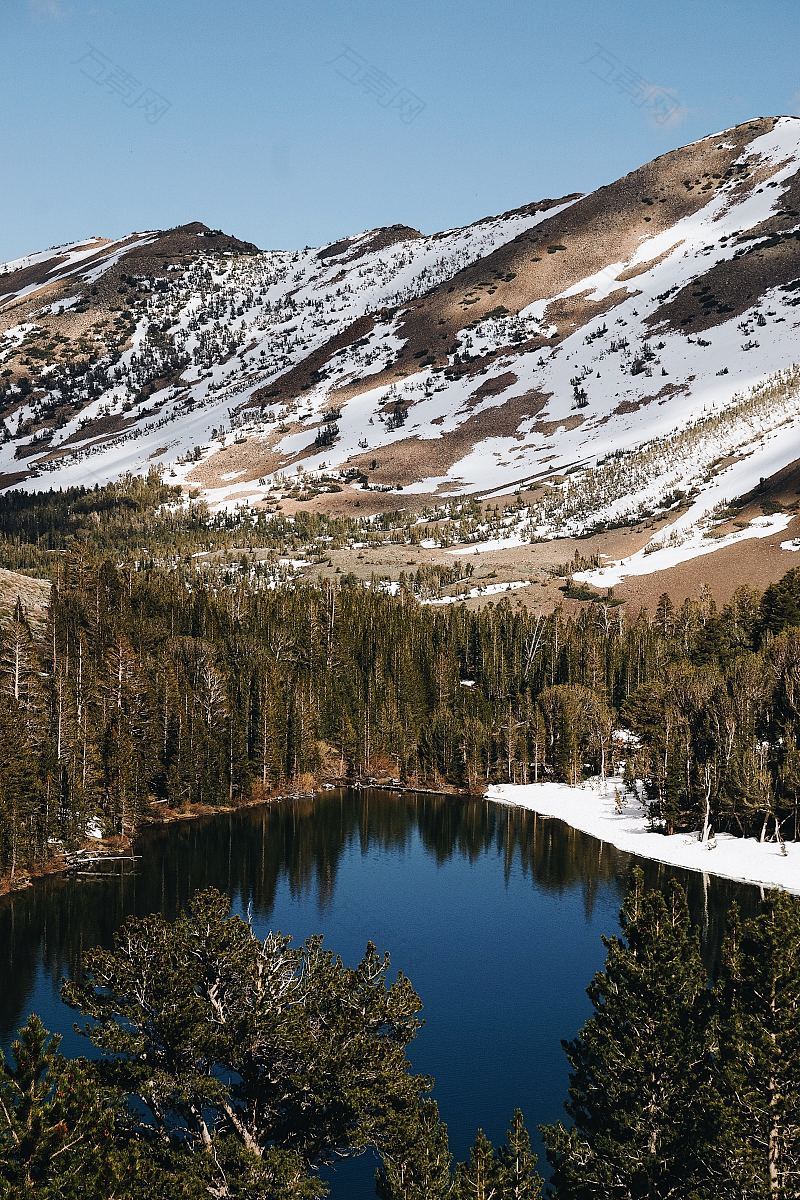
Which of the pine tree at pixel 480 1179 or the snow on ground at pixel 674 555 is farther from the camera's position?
the snow on ground at pixel 674 555

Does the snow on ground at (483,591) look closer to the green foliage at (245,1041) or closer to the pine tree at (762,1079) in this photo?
the green foliage at (245,1041)

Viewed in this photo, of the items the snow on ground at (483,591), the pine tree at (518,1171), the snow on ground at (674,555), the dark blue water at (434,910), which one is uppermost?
the snow on ground at (674,555)

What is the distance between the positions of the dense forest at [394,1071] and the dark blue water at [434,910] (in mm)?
10939

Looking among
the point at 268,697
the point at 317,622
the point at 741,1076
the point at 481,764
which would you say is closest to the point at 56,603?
the point at 268,697

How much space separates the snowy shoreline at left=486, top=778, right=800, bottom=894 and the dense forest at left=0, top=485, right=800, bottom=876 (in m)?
1.87

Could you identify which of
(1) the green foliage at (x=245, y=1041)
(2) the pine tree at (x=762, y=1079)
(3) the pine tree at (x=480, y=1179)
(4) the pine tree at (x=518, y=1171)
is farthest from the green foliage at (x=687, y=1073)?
(1) the green foliage at (x=245, y=1041)

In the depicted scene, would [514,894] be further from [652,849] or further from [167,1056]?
[167,1056]

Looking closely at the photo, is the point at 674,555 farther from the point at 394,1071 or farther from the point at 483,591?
the point at 394,1071

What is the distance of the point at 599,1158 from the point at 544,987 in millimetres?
27024

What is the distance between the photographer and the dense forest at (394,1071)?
2711 cm

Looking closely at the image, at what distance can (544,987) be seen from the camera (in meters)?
56.2

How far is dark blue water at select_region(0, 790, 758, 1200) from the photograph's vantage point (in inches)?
1887

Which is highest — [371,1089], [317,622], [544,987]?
[317,622]

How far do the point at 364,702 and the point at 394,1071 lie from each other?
86.9 meters
